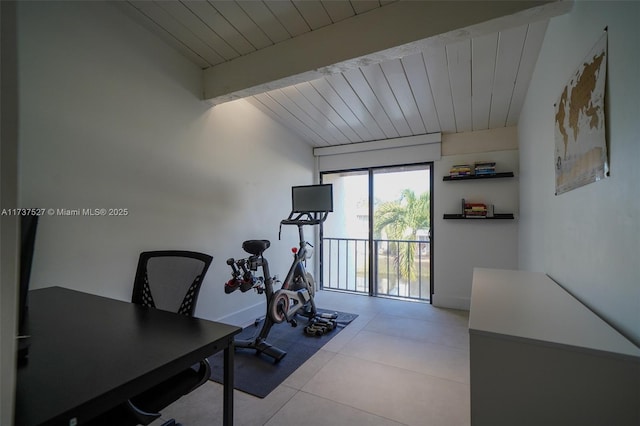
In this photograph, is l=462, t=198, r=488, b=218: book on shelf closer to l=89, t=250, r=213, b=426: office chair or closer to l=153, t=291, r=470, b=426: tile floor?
l=153, t=291, r=470, b=426: tile floor

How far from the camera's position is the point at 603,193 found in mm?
1038

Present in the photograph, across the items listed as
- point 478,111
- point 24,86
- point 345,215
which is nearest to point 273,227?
point 345,215

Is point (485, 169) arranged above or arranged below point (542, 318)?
above

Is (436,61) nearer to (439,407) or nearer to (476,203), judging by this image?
(476,203)

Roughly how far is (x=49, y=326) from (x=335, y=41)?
217cm

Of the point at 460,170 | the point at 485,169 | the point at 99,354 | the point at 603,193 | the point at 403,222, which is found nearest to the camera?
the point at 99,354

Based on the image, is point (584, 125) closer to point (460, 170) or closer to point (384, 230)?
point (460, 170)

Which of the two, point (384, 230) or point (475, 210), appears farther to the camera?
point (384, 230)

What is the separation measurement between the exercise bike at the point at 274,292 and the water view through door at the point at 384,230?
1.44 m

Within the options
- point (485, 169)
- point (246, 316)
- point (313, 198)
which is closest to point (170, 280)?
point (246, 316)

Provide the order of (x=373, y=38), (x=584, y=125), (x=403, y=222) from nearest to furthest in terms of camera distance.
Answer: (x=584, y=125), (x=373, y=38), (x=403, y=222)

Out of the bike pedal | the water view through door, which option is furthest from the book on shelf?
the bike pedal

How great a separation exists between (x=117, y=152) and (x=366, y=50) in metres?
1.85

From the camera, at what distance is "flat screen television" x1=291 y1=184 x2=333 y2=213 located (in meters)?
2.95
